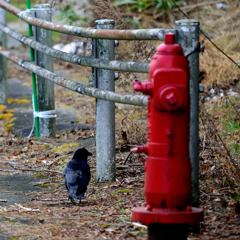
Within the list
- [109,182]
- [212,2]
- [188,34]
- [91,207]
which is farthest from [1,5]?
[212,2]

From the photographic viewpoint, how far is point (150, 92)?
1.88 m

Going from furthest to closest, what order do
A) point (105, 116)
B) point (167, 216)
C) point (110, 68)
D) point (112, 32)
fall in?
1. point (105, 116)
2. point (110, 68)
3. point (112, 32)
4. point (167, 216)

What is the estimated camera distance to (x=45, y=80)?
5016 millimetres

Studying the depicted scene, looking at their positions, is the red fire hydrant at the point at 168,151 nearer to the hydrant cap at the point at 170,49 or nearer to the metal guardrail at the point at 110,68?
the hydrant cap at the point at 170,49

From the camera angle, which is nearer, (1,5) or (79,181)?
(79,181)

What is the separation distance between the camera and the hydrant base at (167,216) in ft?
6.01

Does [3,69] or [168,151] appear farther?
[3,69]

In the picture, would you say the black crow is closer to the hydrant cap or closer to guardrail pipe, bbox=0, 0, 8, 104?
the hydrant cap

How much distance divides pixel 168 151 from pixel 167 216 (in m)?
0.26

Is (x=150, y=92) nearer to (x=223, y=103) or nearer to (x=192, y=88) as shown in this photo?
(x=192, y=88)

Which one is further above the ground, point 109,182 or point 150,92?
point 150,92

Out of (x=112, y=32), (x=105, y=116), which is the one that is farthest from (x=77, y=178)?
(x=112, y=32)

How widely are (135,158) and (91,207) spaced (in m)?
1.08

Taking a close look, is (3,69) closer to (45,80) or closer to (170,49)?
(45,80)
